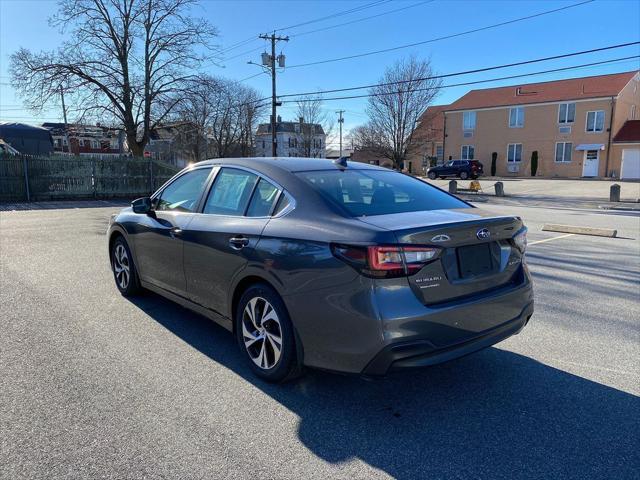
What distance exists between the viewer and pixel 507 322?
10.6ft

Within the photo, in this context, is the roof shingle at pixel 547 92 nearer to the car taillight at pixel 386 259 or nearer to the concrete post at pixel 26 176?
the concrete post at pixel 26 176

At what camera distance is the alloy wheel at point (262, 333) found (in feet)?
10.7

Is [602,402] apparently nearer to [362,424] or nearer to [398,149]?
[362,424]

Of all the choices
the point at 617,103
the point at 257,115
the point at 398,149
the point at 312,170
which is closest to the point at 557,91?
the point at 617,103

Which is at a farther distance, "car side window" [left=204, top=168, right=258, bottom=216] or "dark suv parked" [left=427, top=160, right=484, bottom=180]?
"dark suv parked" [left=427, top=160, right=484, bottom=180]

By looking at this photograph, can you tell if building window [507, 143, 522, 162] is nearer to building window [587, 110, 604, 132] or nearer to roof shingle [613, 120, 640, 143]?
building window [587, 110, 604, 132]

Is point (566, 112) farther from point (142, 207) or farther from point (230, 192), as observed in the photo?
point (230, 192)

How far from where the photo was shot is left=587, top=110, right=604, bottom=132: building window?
38625 millimetres

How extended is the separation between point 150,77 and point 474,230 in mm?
28977

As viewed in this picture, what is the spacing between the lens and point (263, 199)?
3559mm

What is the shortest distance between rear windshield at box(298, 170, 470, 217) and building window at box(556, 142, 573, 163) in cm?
4246

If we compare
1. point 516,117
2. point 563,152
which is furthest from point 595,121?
point 516,117

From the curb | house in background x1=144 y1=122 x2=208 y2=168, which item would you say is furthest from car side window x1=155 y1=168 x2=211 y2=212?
house in background x1=144 y1=122 x2=208 y2=168

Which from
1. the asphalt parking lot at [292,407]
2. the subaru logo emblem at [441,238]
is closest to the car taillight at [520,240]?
the subaru logo emblem at [441,238]
